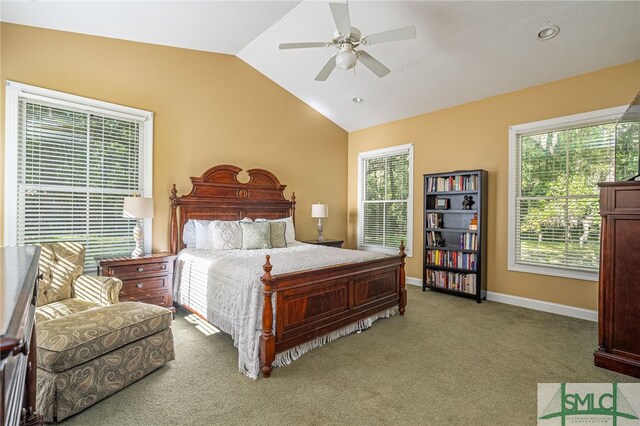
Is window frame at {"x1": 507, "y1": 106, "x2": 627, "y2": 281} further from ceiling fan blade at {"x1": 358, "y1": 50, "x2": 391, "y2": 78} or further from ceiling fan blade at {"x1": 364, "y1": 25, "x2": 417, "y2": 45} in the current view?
ceiling fan blade at {"x1": 364, "y1": 25, "x2": 417, "y2": 45}

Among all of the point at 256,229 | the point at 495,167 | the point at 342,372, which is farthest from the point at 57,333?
the point at 495,167

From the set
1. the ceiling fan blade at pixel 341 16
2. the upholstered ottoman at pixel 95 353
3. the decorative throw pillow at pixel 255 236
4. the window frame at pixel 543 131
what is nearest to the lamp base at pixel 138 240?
the decorative throw pillow at pixel 255 236

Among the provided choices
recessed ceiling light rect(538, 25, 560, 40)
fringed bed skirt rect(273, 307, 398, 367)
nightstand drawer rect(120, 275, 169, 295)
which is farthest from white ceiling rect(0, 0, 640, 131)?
fringed bed skirt rect(273, 307, 398, 367)

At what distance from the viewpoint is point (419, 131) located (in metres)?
5.45

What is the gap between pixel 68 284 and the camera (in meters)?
2.79

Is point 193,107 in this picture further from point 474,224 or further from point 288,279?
point 474,224

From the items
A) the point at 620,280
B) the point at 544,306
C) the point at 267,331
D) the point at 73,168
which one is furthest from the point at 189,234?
the point at 544,306

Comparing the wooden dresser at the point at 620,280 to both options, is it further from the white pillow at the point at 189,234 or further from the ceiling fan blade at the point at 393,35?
the white pillow at the point at 189,234

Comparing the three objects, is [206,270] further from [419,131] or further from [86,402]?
[419,131]

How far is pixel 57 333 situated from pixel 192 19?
339cm

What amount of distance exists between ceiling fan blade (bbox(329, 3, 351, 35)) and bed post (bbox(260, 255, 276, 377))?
2.00 m

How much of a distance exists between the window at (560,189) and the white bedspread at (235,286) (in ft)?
7.59

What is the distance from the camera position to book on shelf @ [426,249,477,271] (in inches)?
181

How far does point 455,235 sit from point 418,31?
2.99 m
